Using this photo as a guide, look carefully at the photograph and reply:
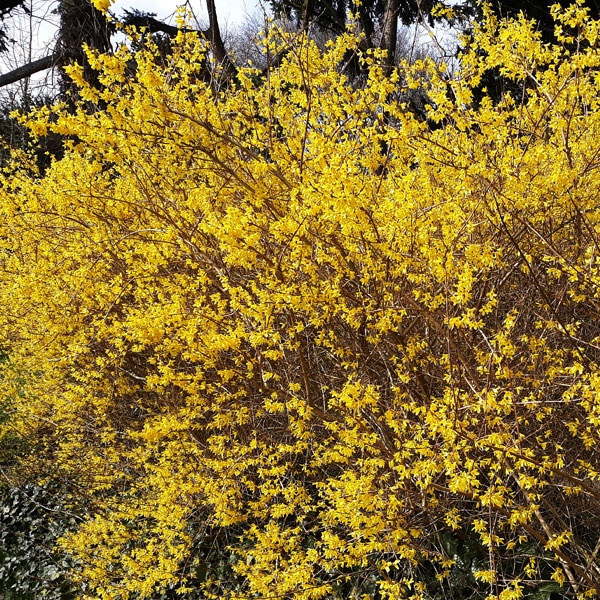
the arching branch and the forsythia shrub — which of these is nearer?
the forsythia shrub

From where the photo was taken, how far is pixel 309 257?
2771mm

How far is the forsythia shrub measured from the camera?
2355 mm

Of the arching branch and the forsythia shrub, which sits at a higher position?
the arching branch

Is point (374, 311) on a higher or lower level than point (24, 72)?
lower

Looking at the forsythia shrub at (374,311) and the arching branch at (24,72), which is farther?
the arching branch at (24,72)

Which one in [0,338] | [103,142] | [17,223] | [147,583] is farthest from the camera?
[0,338]

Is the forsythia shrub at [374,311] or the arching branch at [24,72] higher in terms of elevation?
the arching branch at [24,72]

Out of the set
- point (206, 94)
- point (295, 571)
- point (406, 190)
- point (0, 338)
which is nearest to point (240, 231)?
point (406, 190)

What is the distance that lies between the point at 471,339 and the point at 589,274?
1.95ft

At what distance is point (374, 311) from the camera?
7.88 ft

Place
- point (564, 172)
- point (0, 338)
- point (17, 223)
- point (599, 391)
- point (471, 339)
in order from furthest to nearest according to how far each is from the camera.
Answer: point (0, 338), point (17, 223), point (471, 339), point (564, 172), point (599, 391)

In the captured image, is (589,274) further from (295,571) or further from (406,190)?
(295,571)

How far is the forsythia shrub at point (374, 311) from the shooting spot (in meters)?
2.36

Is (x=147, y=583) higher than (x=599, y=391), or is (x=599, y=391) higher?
(x=599, y=391)
